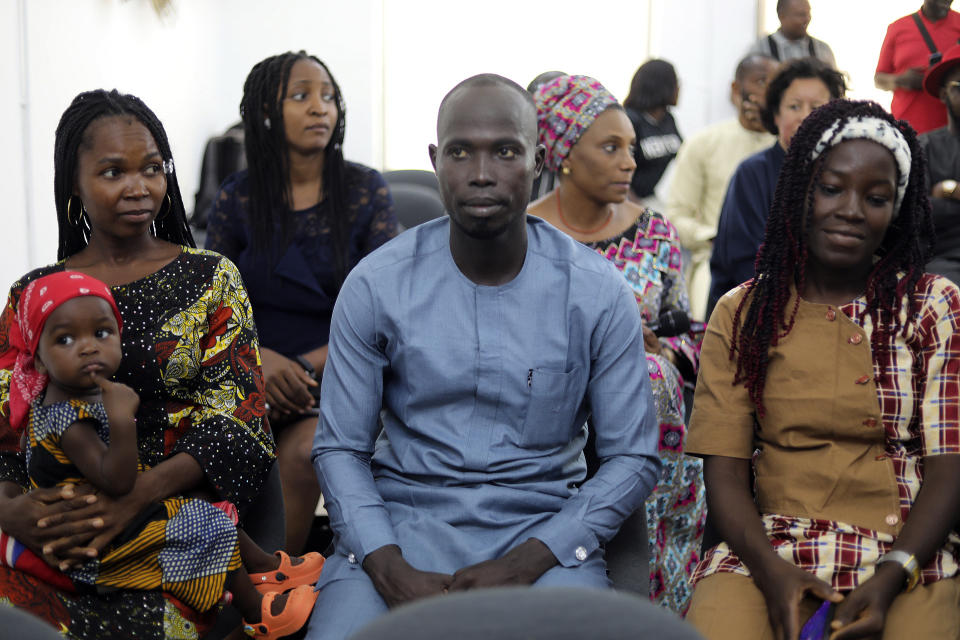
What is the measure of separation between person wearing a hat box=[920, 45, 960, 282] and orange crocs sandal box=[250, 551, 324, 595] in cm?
240

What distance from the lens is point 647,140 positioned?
6.26m

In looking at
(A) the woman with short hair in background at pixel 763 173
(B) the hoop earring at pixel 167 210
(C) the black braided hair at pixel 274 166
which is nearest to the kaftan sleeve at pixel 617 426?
(B) the hoop earring at pixel 167 210

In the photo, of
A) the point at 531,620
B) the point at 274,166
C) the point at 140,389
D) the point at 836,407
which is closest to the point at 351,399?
the point at 140,389

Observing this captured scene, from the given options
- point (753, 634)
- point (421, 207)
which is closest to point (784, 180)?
point (753, 634)

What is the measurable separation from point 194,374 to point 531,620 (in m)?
1.54

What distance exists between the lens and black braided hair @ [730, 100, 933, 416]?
203 centimetres

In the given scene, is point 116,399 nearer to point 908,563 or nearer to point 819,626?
point 819,626

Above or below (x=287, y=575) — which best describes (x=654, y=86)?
above

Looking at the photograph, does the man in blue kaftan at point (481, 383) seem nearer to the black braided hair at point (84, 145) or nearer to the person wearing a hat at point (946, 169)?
the black braided hair at point (84, 145)

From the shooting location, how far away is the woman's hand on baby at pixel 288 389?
9.59 ft

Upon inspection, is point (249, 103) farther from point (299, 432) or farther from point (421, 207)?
point (299, 432)

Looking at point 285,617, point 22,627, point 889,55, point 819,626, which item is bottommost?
point 285,617

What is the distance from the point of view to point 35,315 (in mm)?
1948

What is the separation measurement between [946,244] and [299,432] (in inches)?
91.2
